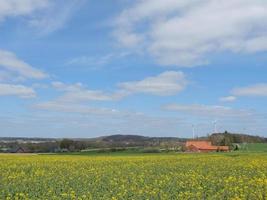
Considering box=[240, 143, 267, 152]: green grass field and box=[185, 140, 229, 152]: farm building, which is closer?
box=[240, 143, 267, 152]: green grass field

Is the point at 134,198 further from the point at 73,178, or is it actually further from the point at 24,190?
the point at 73,178

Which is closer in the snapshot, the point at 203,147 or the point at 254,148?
the point at 254,148

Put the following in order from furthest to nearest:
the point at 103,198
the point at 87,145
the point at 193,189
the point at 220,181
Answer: the point at 87,145 < the point at 220,181 < the point at 193,189 < the point at 103,198

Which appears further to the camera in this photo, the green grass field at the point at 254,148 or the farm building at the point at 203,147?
the farm building at the point at 203,147

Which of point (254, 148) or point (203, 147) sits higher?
point (203, 147)

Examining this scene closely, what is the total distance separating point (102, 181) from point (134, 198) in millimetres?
6209

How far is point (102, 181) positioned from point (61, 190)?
3017 mm

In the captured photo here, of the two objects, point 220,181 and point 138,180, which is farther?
point 138,180

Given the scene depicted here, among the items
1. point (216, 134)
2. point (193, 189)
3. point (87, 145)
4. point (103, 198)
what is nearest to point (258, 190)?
point (193, 189)

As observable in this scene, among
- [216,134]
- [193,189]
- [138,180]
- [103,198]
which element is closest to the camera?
[103,198]

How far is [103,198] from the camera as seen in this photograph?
14.3m

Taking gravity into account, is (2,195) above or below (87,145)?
below

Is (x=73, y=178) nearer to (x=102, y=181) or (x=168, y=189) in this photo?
(x=102, y=181)

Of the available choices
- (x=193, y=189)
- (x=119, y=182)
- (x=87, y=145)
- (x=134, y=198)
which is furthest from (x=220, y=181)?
(x=87, y=145)
